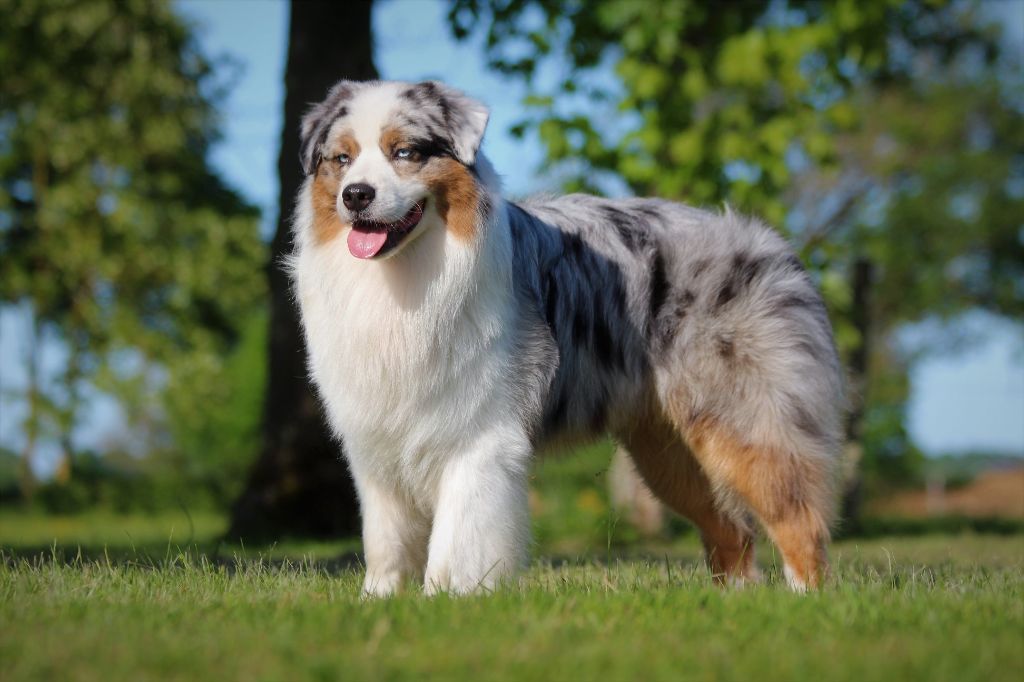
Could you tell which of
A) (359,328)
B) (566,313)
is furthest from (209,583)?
(566,313)

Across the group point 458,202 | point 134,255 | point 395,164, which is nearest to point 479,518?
point 458,202

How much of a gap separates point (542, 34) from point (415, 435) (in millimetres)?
6235

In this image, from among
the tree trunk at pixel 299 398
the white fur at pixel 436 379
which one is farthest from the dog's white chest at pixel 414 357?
the tree trunk at pixel 299 398

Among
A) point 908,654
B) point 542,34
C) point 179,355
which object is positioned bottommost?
point 179,355

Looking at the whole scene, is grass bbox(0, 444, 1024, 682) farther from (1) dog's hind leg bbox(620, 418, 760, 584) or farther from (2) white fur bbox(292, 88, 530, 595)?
(1) dog's hind leg bbox(620, 418, 760, 584)

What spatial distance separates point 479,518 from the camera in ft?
15.2

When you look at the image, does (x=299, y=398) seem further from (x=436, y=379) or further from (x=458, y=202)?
(x=458, y=202)

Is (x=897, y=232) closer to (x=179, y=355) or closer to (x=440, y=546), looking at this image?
(x=179, y=355)

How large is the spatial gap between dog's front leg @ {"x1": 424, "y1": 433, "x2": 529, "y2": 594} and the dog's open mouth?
942mm

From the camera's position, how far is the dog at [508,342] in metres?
4.65

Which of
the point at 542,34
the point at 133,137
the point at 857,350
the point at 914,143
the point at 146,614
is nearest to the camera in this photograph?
the point at 146,614

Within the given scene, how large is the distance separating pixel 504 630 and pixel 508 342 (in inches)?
64.9

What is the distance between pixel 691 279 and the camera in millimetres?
5379

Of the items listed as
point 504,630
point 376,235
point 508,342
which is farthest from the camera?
point 508,342
